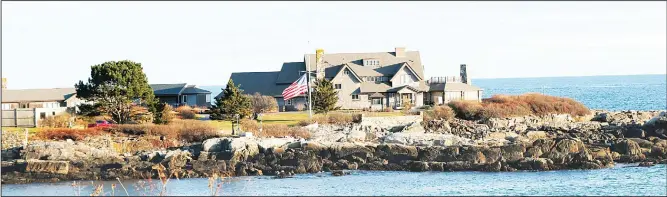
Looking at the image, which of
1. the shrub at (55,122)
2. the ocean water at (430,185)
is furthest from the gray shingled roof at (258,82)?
the ocean water at (430,185)

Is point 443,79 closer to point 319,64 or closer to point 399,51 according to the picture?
point 399,51

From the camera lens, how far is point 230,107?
5400 cm

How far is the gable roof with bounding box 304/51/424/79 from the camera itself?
226ft

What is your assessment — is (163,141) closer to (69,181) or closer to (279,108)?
(69,181)

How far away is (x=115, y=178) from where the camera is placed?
131ft

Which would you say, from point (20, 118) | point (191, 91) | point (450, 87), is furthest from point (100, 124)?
point (450, 87)

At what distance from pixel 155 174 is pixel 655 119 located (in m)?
28.2

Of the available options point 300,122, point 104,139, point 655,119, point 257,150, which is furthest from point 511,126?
point 104,139

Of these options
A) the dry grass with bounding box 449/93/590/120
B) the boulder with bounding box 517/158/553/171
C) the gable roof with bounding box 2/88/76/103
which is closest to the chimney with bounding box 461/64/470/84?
the dry grass with bounding box 449/93/590/120

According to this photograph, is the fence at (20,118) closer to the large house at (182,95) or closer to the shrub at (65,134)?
the shrub at (65,134)

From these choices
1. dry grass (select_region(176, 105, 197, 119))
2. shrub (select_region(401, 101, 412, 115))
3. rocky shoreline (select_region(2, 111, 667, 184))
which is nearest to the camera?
rocky shoreline (select_region(2, 111, 667, 184))

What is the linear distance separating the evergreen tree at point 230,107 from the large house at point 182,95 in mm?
13785

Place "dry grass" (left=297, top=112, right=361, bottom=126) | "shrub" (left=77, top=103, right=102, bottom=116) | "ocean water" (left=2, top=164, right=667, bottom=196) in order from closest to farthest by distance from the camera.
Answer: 1. "ocean water" (left=2, top=164, right=667, bottom=196)
2. "shrub" (left=77, top=103, right=102, bottom=116)
3. "dry grass" (left=297, top=112, right=361, bottom=126)

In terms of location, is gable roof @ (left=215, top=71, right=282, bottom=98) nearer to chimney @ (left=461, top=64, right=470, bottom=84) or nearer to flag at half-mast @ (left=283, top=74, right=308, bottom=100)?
flag at half-mast @ (left=283, top=74, right=308, bottom=100)
